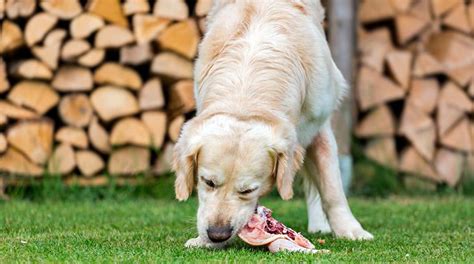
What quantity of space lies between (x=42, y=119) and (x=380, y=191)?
2.63m

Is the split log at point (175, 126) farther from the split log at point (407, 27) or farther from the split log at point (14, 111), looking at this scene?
the split log at point (407, 27)

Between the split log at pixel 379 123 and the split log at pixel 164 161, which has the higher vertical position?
the split log at pixel 379 123

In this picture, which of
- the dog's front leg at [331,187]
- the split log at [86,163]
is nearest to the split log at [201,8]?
the split log at [86,163]

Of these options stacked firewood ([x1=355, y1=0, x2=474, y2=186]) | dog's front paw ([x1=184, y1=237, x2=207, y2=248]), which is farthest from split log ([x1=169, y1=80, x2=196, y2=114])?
dog's front paw ([x1=184, y1=237, x2=207, y2=248])

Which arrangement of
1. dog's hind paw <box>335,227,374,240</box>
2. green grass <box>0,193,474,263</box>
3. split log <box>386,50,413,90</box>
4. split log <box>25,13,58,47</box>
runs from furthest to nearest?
split log <box>386,50,413,90</box>, split log <box>25,13,58,47</box>, dog's hind paw <box>335,227,374,240</box>, green grass <box>0,193,474,263</box>

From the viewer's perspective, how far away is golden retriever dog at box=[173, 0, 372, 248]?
4086 mm

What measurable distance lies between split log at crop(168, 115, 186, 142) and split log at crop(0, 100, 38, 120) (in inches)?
39.4

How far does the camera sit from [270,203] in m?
7.30

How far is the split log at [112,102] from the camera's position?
24.7ft

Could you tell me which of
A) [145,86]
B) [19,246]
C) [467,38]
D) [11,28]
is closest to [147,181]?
[145,86]

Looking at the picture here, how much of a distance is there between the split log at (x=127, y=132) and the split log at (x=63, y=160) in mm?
314

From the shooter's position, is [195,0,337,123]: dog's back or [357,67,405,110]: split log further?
[357,67,405,110]: split log

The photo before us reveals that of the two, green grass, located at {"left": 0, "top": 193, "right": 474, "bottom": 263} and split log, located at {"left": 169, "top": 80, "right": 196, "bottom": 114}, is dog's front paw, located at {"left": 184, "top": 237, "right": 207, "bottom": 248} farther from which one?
split log, located at {"left": 169, "top": 80, "right": 196, "bottom": 114}

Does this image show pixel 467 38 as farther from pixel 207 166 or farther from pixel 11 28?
pixel 207 166
